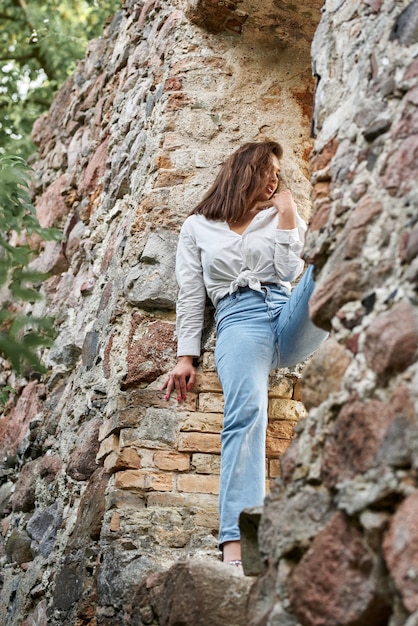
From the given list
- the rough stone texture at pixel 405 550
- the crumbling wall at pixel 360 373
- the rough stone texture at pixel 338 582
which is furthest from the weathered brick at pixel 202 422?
Answer: the rough stone texture at pixel 405 550

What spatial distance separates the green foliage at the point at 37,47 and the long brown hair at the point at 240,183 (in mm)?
5387

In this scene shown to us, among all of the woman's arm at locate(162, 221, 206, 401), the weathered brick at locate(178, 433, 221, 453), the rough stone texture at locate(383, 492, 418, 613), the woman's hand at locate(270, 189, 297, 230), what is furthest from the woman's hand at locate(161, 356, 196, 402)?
the rough stone texture at locate(383, 492, 418, 613)

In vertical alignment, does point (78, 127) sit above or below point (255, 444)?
above

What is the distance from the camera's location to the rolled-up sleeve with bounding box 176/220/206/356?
3.17m

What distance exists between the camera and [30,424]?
459 cm

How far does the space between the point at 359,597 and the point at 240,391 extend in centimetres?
126

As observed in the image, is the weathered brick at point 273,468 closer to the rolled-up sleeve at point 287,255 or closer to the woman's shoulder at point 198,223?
the rolled-up sleeve at point 287,255

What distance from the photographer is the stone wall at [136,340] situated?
315cm

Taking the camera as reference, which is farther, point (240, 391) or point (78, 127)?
point (78, 127)

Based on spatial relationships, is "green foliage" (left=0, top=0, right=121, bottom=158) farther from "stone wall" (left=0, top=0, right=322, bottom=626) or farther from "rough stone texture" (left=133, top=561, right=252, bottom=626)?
"rough stone texture" (left=133, top=561, right=252, bottom=626)

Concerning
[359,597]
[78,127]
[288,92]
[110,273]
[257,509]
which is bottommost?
[359,597]

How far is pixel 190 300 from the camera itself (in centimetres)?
317

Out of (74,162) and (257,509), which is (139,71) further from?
(257,509)

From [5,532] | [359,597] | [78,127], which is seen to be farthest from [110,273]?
[359,597]
